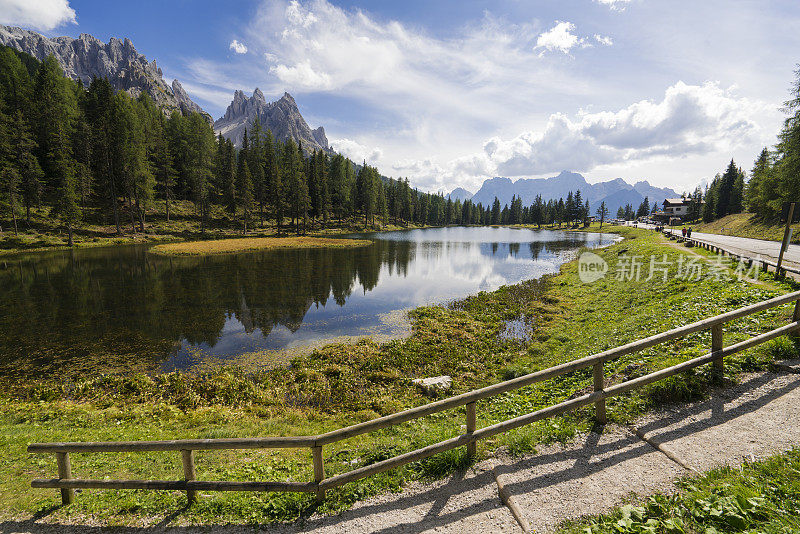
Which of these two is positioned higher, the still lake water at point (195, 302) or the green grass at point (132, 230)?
the green grass at point (132, 230)

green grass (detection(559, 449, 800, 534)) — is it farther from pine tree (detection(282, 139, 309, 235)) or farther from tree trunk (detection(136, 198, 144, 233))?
pine tree (detection(282, 139, 309, 235))

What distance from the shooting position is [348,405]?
12.6 m

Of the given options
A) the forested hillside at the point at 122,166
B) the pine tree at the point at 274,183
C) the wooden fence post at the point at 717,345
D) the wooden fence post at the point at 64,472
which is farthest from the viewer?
the pine tree at the point at 274,183

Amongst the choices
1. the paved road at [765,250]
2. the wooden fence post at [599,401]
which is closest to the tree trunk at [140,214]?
the wooden fence post at [599,401]

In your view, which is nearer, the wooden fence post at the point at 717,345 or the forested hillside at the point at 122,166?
the wooden fence post at the point at 717,345

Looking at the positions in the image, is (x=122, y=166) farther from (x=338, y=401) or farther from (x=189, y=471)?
(x=189, y=471)

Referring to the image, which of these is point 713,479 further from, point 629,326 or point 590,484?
point 629,326

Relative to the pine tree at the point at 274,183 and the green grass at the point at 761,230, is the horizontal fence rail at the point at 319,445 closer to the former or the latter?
the green grass at the point at 761,230

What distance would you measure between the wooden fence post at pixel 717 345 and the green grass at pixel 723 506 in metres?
3.22

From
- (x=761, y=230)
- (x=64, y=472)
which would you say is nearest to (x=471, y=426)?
(x=64, y=472)

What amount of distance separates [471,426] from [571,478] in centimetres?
203

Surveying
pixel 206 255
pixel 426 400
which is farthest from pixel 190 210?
pixel 426 400

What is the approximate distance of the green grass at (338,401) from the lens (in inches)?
271

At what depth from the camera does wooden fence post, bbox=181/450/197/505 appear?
20.6 feet
